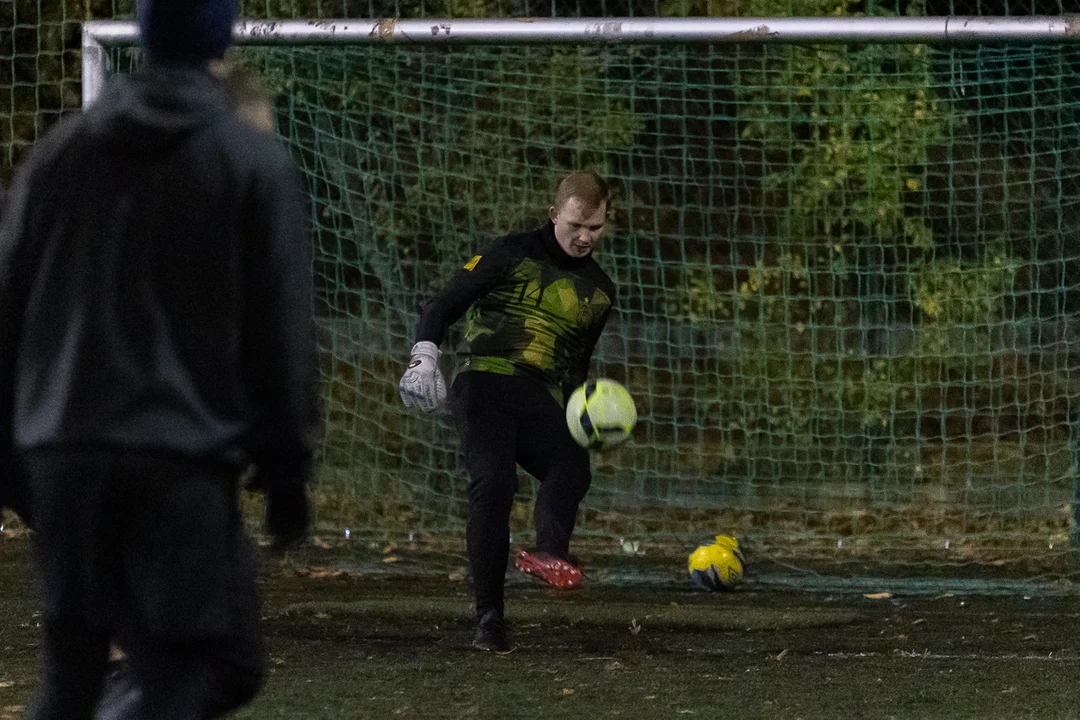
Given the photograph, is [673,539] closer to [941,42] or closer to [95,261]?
[941,42]

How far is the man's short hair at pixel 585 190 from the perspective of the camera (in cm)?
625

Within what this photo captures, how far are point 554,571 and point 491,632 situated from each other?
317mm

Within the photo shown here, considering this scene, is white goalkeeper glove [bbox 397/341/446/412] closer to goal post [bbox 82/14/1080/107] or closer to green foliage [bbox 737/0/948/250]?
goal post [bbox 82/14/1080/107]

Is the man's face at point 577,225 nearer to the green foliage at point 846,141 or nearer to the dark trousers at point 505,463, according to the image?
the dark trousers at point 505,463

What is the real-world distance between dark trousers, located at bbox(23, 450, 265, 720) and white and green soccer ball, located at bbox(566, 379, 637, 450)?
→ 3.29 m

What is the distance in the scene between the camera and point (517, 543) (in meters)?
9.23

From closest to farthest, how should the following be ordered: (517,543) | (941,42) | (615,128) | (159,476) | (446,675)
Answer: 1. (159,476)
2. (446,675)
3. (941,42)
4. (517,543)
5. (615,128)

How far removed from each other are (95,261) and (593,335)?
4.00m

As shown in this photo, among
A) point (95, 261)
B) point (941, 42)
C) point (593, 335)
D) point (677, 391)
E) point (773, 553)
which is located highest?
point (941, 42)

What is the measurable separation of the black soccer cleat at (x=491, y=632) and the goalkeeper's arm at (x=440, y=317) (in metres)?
0.80

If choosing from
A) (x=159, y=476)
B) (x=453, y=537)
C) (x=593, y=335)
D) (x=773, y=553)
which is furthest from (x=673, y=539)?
(x=159, y=476)

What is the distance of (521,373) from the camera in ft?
20.8

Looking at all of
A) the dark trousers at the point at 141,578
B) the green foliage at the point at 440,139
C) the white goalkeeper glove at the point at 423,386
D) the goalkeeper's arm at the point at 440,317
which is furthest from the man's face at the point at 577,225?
the dark trousers at the point at 141,578

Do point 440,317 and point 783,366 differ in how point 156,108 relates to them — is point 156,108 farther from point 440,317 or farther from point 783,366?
point 783,366
